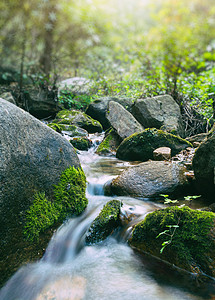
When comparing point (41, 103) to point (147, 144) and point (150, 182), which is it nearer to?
point (147, 144)

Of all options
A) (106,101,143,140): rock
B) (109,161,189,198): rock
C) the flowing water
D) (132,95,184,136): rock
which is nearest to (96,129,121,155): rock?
(106,101,143,140): rock

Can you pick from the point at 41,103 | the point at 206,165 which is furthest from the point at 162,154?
the point at 41,103

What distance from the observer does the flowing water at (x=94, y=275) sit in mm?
2205

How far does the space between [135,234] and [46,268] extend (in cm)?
115

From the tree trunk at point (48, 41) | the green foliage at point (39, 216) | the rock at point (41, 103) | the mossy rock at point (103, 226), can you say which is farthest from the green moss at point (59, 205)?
the tree trunk at point (48, 41)

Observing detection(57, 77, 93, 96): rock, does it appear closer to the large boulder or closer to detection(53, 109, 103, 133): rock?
detection(53, 109, 103, 133): rock

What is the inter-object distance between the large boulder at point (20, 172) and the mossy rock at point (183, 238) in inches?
51.4

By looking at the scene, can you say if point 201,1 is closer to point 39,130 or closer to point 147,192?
point 147,192

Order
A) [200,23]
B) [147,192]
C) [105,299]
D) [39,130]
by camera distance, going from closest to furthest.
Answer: [105,299] → [39,130] → [147,192] → [200,23]

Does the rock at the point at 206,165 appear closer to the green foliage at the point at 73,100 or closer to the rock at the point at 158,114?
the rock at the point at 158,114

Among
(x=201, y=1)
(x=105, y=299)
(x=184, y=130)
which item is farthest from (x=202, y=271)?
(x=201, y=1)

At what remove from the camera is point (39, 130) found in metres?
3.22

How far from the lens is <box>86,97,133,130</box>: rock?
9.29m

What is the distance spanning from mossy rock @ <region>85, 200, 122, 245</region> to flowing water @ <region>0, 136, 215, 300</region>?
3.4 inches
